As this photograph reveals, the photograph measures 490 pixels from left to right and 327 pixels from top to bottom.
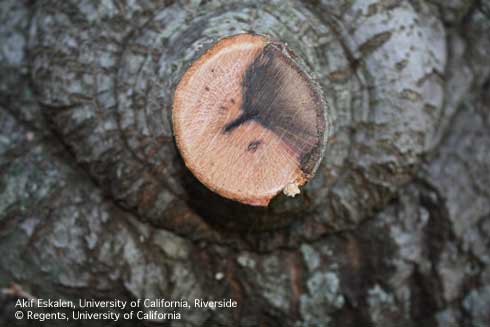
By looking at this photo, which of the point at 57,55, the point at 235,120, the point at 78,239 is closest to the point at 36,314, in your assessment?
the point at 78,239

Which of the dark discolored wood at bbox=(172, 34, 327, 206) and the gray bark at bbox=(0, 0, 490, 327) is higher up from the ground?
the dark discolored wood at bbox=(172, 34, 327, 206)

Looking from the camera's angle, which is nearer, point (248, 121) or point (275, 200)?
point (248, 121)

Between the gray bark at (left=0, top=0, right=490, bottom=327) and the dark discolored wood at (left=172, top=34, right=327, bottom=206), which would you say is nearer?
the dark discolored wood at (left=172, top=34, right=327, bottom=206)

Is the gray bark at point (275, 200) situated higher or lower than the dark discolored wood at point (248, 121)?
lower

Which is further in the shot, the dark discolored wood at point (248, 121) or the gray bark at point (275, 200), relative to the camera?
the gray bark at point (275, 200)

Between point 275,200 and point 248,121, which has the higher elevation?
point 248,121
